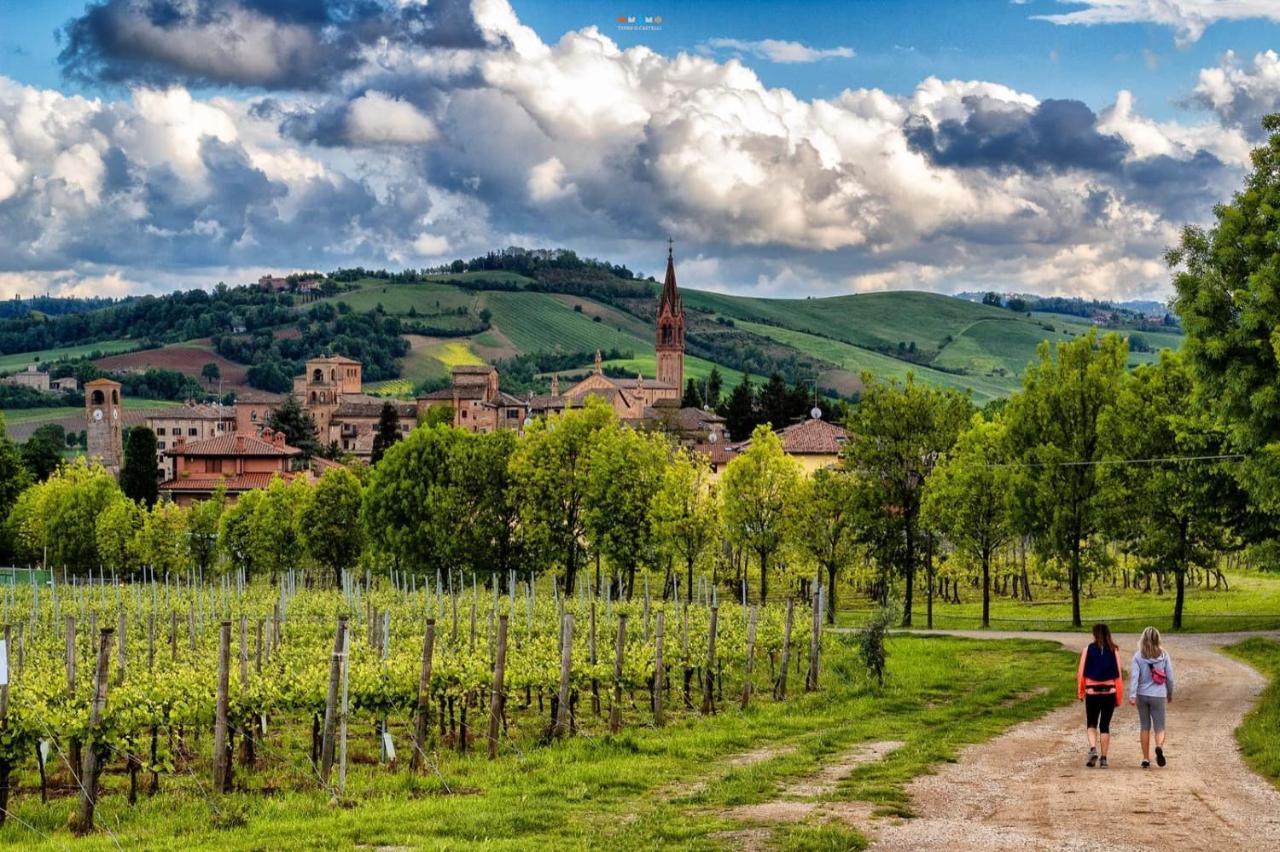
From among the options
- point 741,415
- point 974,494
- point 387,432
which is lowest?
point 974,494

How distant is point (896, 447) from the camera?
160 ft

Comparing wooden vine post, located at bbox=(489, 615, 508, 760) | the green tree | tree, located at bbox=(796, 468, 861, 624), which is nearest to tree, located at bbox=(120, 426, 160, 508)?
the green tree

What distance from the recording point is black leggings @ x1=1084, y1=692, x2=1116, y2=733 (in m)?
17.9

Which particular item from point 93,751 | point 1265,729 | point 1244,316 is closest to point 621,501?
point 1244,316

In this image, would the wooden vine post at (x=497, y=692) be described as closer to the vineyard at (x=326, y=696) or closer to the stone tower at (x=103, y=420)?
the vineyard at (x=326, y=696)

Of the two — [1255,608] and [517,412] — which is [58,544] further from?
[517,412]

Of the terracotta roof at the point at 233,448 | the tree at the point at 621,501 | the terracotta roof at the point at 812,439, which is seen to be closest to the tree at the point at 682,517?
the tree at the point at 621,501

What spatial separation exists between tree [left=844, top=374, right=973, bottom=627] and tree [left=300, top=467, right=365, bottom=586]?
2925 centimetres

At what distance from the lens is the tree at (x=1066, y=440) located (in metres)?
45.4

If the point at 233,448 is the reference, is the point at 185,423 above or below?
above

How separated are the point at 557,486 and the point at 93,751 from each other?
39741 millimetres

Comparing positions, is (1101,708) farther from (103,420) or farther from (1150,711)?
(103,420)

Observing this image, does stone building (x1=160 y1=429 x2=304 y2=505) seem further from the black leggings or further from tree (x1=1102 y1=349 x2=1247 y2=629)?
the black leggings

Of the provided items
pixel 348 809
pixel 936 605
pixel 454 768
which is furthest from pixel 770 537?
pixel 348 809
